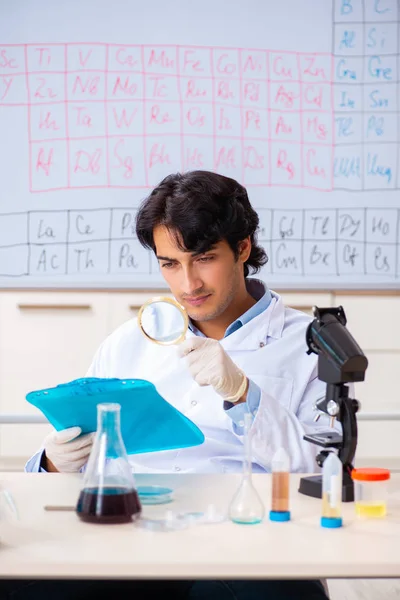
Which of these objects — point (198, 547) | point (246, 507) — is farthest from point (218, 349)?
point (198, 547)

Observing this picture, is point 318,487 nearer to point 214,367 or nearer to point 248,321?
point 214,367

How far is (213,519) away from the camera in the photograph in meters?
1.23

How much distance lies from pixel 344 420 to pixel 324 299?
1.86 metres

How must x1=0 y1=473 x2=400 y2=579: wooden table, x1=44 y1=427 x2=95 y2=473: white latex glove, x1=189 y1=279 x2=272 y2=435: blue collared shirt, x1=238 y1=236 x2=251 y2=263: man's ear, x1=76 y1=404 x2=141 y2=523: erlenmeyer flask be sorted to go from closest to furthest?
x1=0 y1=473 x2=400 y2=579: wooden table < x1=76 y1=404 x2=141 y2=523: erlenmeyer flask < x1=44 y1=427 x2=95 y2=473: white latex glove < x1=189 y1=279 x2=272 y2=435: blue collared shirt < x1=238 y1=236 x2=251 y2=263: man's ear

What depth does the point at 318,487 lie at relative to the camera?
4.60ft

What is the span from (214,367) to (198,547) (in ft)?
1.85

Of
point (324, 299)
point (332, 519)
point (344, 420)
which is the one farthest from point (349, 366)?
point (324, 299)

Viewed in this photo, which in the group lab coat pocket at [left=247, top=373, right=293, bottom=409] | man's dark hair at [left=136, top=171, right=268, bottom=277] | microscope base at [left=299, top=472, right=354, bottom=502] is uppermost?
man's dark hair at [left=136, top=171, right=268, bottom=277]

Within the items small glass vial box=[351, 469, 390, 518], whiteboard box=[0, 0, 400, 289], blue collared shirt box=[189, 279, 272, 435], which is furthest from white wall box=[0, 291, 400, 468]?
small glass vial box=[351, 469, 390, 518]

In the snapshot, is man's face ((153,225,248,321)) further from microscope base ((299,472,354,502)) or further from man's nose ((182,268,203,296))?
microscope base ((299,472,354,502))

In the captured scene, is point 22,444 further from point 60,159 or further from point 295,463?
point 295,463

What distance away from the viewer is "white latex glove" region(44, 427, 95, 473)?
152cm

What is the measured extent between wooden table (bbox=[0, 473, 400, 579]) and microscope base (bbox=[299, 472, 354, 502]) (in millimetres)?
30

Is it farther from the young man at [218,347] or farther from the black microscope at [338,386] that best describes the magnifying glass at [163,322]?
the black microscope at [338,386]
